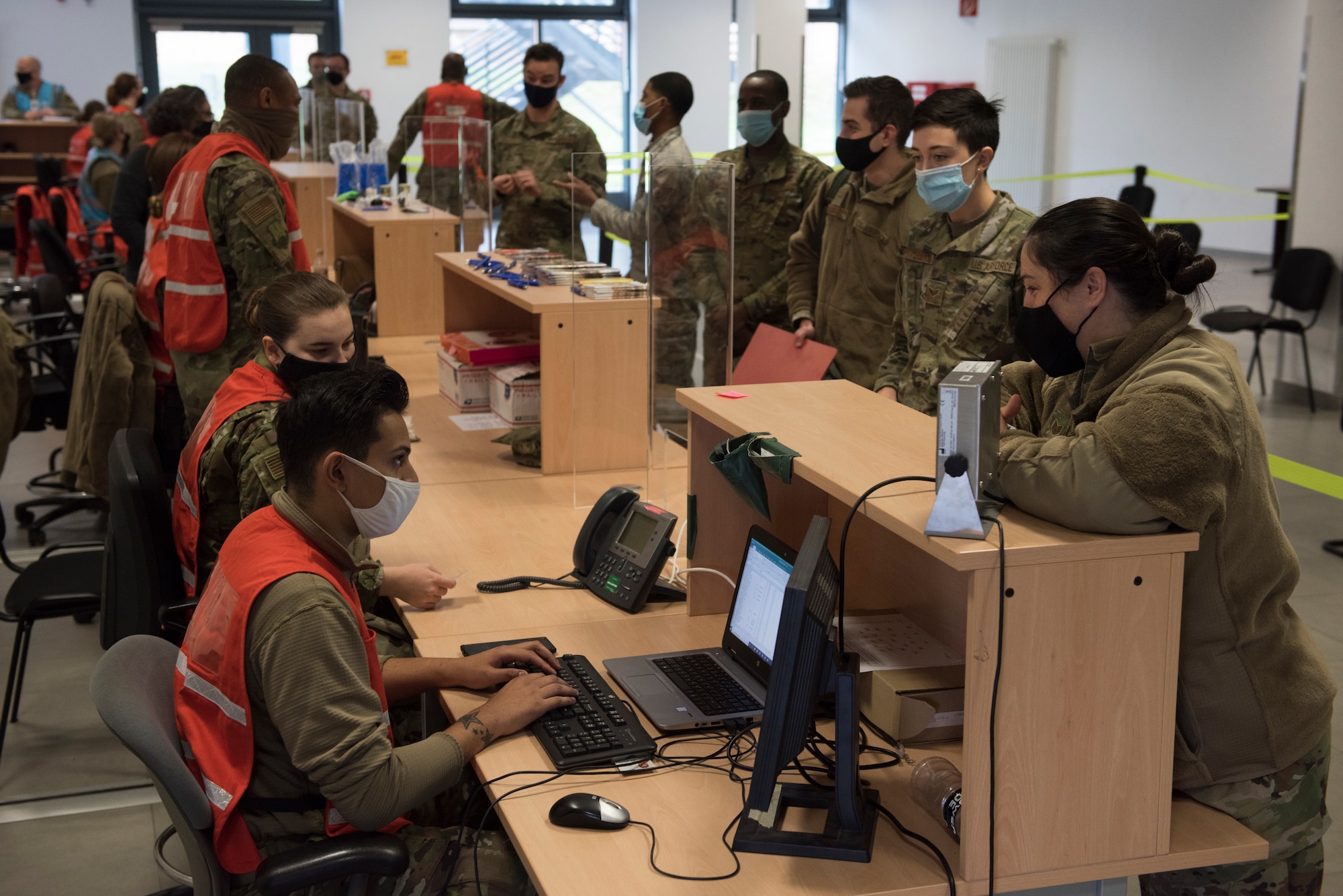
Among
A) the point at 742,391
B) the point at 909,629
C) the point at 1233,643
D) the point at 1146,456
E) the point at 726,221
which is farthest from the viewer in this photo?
the point at 726,221

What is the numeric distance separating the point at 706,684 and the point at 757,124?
8.96 ft

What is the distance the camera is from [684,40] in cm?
1309

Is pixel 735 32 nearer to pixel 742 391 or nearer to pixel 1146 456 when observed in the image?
pixel 742 391

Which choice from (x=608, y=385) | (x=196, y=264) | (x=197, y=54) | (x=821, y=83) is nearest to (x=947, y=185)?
(x=608, y=385)

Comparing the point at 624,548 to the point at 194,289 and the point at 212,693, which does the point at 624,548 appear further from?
the point at 194,289

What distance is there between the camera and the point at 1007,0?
40.4 feet

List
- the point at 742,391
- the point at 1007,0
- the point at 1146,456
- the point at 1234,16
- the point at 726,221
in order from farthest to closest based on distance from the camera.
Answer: the point at 1007,0 → the point at 1234,16 → the point at 726,221 → the point at 742,391 → the point at 1146,456

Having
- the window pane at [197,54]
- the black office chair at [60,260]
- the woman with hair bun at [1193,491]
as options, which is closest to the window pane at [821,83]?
the window pane at [197,54]

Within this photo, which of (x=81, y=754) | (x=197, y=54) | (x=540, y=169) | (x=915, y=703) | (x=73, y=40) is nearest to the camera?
(x=915, y=703)

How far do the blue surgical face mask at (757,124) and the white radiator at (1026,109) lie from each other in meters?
8.33

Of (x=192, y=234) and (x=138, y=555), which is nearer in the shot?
(x=138, y=555)

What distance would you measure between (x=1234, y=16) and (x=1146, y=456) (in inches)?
391

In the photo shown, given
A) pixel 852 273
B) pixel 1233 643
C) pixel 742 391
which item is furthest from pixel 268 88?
pixel 1233 643

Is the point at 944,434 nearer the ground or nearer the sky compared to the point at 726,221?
nearer the ground
